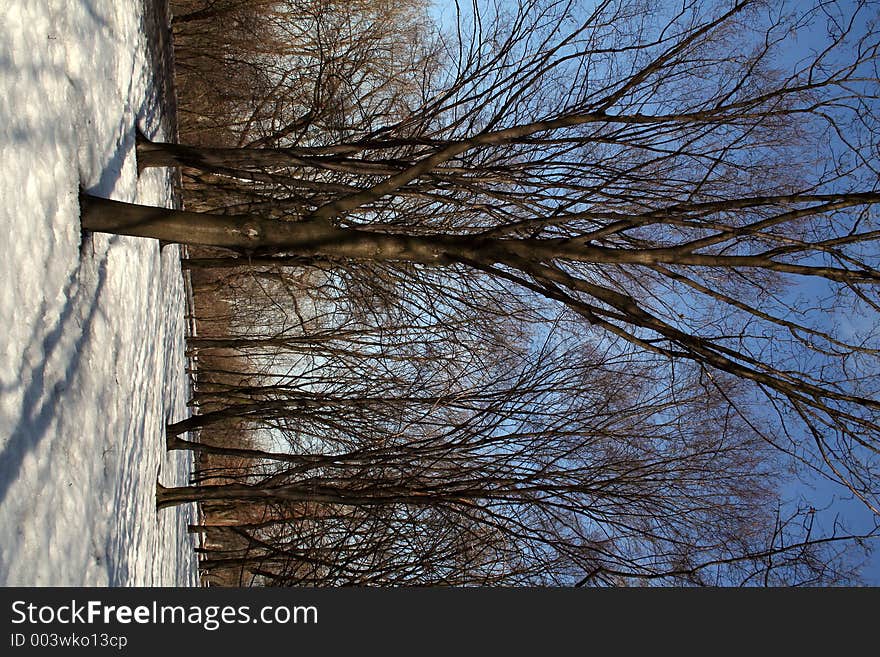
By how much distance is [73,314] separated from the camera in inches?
153

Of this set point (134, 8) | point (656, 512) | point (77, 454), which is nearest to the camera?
point (77, 454)

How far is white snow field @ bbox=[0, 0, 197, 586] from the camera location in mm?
3123

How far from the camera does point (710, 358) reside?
3.71 metres

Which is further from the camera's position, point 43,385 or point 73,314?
point 73,314

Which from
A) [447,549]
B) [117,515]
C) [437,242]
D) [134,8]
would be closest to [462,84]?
[437,242]

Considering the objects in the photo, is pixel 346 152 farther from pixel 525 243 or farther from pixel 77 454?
pixel 77 454

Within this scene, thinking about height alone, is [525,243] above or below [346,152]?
below

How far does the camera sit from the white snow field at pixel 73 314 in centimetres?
312

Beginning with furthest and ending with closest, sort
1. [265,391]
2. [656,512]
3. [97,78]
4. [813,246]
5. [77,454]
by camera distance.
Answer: [265,391] < [656,512] < [97,78] < [77,454] < [813,246]

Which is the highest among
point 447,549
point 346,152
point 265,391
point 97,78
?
point 346,152

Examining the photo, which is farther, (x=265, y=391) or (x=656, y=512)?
(x=265, y=391)

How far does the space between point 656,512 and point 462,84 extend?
3.95m

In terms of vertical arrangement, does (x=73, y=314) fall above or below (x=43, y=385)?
above

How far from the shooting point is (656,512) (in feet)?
17.6
